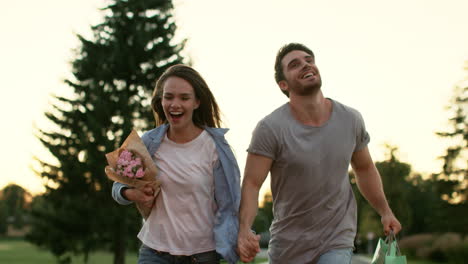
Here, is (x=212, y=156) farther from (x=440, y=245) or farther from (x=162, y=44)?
(x=440, y=245)

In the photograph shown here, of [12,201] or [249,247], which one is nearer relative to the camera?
[249,247]

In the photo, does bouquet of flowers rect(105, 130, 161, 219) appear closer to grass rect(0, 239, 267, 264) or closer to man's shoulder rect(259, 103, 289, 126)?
man's shoulder rect(259, 103, 289, 126)

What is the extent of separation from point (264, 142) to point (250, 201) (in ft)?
1.37

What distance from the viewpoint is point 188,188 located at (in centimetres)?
454

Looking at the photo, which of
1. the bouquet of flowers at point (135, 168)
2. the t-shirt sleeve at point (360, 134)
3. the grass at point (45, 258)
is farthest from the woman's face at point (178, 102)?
the grass at point (45, 258)

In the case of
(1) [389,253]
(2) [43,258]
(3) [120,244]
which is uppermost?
(1) [389,253]

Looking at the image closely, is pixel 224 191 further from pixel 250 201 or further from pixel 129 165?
pixel 129 165

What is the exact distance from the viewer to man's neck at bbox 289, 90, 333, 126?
4.81 m

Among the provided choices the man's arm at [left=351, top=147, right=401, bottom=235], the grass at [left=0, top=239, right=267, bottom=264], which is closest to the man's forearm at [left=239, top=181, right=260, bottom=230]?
the man's arm at [left=351, top=147, right=401, bottom=235]

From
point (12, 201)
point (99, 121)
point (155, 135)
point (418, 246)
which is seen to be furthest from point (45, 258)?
point (12, 201)

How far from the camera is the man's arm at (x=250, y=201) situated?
4480 millimetres

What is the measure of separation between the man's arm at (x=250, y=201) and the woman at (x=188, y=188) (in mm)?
55

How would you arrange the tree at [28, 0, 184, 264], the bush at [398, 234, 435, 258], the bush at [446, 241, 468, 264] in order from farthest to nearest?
the bush at [398, 234, 435, 258] < the bush at [446, 241, 468, 264] < the tree at [28, 0, 184, 264]

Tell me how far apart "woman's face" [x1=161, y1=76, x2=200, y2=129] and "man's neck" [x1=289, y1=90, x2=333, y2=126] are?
0.73 m
